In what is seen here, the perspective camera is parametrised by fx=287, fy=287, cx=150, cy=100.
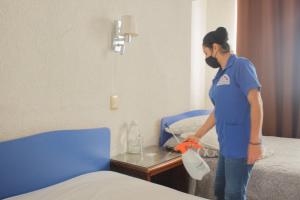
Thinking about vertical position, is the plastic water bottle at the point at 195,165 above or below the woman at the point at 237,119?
below

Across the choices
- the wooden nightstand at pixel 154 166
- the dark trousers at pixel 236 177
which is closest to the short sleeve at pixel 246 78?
the dark trousers at pixel 236 177

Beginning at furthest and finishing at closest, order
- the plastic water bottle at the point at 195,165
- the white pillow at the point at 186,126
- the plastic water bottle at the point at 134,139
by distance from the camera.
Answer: the white pillow at the point at 186,126 < the plastic water bottle at the point at 134,139 < the plastic water bottle at the point at 195,165

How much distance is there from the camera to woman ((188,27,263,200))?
1536 mm

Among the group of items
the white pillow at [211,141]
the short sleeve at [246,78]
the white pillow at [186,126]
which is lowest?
the white pillow at [211,141]

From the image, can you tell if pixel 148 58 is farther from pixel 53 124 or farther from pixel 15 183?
pixel 15 183

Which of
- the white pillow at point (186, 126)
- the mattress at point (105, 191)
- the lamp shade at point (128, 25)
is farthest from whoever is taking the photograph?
the white pillow at point (186, 126)

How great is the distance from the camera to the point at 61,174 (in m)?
1.68

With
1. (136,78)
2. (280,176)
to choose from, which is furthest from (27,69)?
(280,176)

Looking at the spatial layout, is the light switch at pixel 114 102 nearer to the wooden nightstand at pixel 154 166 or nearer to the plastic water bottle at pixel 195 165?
the wooden nightstand at pixel 154 166

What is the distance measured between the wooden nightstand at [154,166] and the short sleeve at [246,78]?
2.47 ft

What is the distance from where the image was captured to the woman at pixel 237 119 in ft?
5.04

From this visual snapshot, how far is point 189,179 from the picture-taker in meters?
2.26

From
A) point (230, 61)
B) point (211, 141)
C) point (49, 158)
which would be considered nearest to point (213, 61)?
point (230, 61)

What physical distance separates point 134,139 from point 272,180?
39.5 inches
